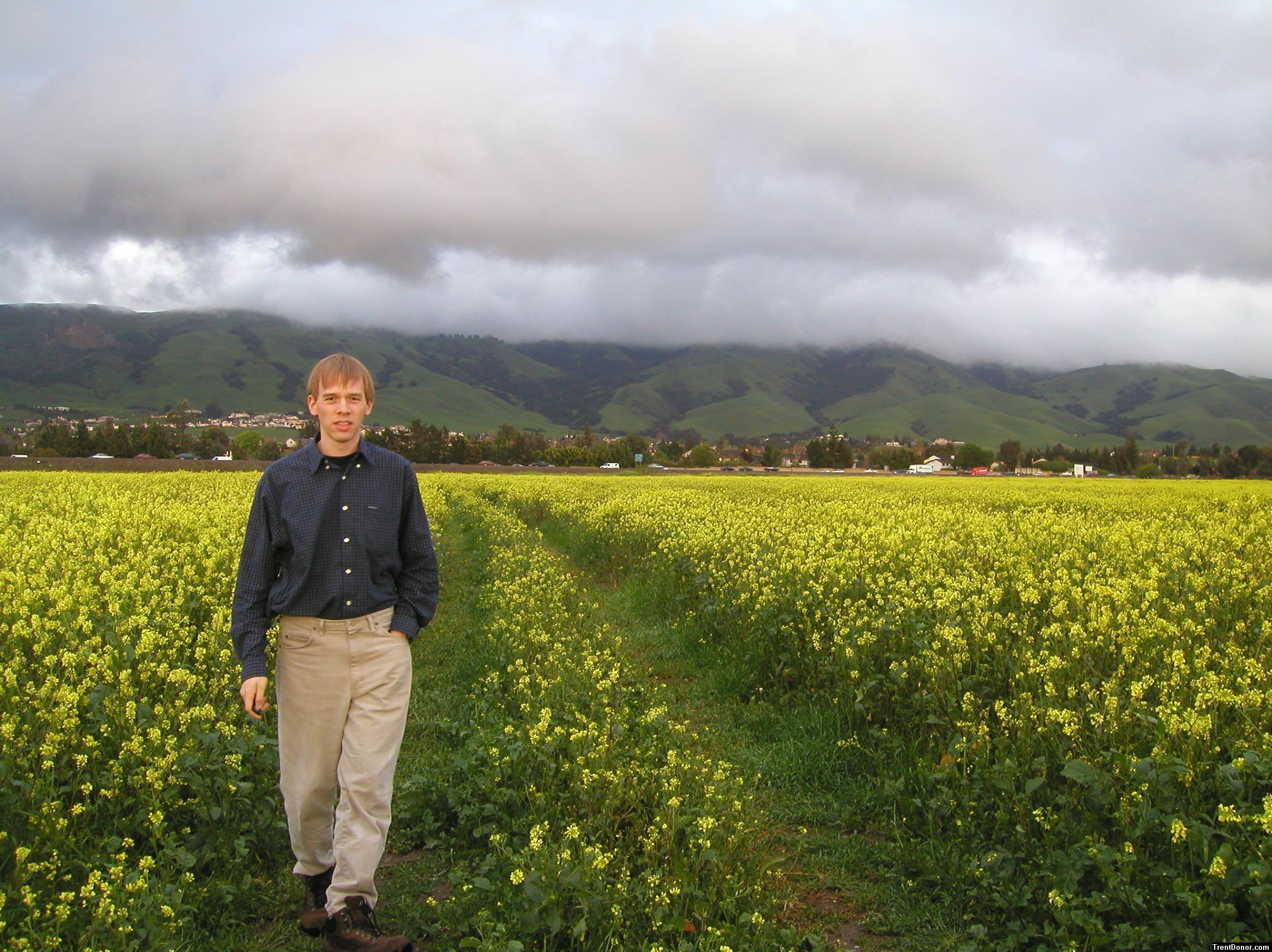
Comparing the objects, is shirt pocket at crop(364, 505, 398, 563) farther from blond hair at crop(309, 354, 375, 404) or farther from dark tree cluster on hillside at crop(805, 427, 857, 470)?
dark tree cluster on hillside at crop(805, 427, 857, 470)

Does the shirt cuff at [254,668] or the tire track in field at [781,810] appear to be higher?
the shirt cuff at [254,668]

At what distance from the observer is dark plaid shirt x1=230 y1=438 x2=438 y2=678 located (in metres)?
4.15

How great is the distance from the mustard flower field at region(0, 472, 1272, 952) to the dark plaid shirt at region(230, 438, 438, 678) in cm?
120

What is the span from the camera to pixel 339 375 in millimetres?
4254

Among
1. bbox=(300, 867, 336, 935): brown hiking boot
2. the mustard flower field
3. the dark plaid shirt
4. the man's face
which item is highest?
the man's face

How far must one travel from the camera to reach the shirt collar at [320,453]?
427 cm

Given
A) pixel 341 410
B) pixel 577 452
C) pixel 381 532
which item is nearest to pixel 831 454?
pixel 577 452

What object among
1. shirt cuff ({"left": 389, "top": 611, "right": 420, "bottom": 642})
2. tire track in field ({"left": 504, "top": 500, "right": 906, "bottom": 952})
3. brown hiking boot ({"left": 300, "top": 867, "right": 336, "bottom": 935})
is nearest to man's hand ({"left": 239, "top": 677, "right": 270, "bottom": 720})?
shirt cuff ({"left": 389, "top": 611, "right": 420, "bottom": 642})

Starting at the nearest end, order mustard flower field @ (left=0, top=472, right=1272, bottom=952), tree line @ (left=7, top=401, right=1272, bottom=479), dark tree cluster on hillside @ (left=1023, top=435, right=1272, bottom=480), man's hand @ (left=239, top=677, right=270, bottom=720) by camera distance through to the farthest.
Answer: mustard flower field @ (left=0, top=472, right=1272, bottom=952)
man's hand @ (left=239, top=677, right=270, bottom=720)
dark tree cluster on hillside @ (left=1023, top=435, right=1272, bottom=480)
tree line @ (left=7, top=401, right=1272, bottom=479)

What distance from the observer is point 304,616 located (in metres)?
4.16

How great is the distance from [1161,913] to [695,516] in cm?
1413

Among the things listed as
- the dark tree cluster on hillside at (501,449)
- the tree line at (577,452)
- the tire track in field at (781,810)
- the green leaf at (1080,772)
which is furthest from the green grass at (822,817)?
the dark tree cluster on hillside at (501,449)

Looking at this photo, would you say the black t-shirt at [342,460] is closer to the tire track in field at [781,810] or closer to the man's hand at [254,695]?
the man's hand at [254,695]

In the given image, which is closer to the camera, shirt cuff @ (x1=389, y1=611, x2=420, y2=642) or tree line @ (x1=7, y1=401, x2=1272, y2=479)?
shirt cuff @ (x1=389, y1=611, x2=420, y2=642)
